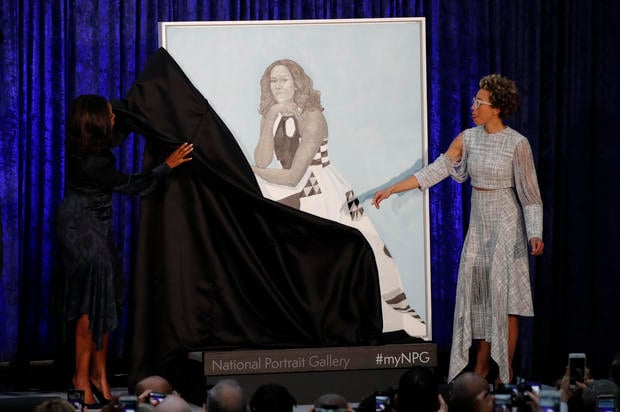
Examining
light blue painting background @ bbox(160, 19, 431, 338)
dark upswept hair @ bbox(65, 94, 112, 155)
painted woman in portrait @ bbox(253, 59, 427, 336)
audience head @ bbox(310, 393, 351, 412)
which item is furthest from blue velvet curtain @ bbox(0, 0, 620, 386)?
audience head @ bbox(310, 393, 351, 412)

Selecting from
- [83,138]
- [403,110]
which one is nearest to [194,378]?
[83,138]

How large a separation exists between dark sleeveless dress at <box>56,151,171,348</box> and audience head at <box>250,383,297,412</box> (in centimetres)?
232

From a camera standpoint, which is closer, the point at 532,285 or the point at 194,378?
the point at 194,378

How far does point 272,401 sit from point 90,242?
2490 mm

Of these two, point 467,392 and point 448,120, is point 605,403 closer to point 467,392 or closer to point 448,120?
point 467,392

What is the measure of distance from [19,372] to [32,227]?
90 centimetres

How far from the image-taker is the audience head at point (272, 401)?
315 cm

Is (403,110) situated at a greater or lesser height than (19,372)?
greater

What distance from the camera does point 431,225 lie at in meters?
6.88

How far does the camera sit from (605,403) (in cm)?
313

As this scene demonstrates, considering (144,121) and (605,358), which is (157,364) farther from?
(605,358)

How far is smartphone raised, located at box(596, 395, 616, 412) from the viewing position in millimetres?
3117

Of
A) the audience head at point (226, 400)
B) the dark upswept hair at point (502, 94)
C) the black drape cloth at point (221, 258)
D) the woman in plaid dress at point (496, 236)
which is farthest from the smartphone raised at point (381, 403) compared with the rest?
the dark upswept hair at point (502, 94)

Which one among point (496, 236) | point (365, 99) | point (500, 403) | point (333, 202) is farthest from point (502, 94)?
point (500, 403)
